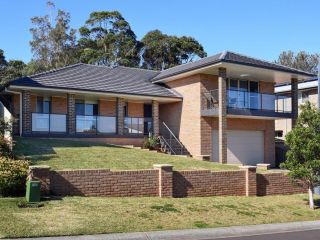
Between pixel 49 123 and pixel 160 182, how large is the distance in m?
13.1

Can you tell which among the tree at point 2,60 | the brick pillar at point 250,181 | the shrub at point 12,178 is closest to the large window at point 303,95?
the brick pillar at point 250,181

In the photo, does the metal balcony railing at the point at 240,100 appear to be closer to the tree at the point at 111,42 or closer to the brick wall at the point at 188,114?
the brick wall at the point at 188,114

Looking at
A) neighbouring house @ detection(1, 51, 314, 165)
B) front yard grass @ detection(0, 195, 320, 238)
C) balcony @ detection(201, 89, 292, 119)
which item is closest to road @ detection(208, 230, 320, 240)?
front yard grass @ detection(0, 195, 320, 238)

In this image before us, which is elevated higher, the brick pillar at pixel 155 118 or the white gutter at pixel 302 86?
the white gutter at pixel 302 86

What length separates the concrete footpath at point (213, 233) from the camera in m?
10.9

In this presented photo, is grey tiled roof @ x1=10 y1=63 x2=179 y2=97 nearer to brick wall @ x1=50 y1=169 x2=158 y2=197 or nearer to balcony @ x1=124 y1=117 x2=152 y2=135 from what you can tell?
balcony @ x1=124 y1=117 x2=152 y2=135

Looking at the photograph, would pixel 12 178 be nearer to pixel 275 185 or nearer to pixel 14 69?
pixel 275 185

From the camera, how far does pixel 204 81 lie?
28.6 m

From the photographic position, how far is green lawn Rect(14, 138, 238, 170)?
698 inches

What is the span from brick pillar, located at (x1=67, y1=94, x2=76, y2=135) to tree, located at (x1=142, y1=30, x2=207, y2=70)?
31.4 m

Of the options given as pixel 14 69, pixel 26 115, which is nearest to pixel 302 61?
pixel 14 69

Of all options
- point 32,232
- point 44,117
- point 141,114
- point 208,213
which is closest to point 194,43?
point 141,114

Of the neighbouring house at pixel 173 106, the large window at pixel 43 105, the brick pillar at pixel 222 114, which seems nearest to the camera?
the brick pillar at pixel 222 114

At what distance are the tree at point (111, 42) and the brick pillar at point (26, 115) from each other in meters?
28.4
